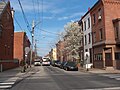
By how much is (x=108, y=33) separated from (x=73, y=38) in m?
17.2

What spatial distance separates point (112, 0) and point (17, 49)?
35609 millimetres

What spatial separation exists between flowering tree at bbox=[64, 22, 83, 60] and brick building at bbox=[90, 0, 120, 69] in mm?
12959

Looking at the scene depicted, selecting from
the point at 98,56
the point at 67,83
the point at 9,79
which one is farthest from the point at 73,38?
the point at 67,83

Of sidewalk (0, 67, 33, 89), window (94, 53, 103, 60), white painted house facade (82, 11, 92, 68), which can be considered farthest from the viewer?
white painted house facade (82, 11, 92, 68)

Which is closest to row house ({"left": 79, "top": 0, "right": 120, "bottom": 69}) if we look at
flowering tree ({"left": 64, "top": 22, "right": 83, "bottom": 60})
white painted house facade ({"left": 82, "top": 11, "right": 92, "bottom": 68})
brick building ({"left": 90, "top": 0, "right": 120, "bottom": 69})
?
brick building ({"left": 90, "top": 0, "right": 120, "bottom": 69})

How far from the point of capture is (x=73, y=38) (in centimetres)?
5459

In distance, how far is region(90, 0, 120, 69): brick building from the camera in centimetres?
3753

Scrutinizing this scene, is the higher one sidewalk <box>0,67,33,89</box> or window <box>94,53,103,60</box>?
window <box>94,53,103,60</box>

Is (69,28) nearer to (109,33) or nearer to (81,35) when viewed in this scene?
(81,35)

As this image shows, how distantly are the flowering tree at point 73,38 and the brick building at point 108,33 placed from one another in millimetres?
12959

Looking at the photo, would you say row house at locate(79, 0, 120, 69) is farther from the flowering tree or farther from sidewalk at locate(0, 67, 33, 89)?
sidewalk at locate(0, 67, 33, 89)

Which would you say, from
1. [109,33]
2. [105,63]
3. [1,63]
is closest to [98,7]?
[109,33]

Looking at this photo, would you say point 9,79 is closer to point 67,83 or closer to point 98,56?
point 67,83

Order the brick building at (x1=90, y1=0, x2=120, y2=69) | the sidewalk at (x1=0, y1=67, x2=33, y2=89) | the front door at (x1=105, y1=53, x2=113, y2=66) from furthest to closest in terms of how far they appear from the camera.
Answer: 1. the front door at (x1=105, y1=53, x2=113, y2=66)
2. the brick building at (x1=90, y1=0, x2=120, y2=69)
3. the sidewalk at (x1=0, y1=67, x2=33, y2=89)
